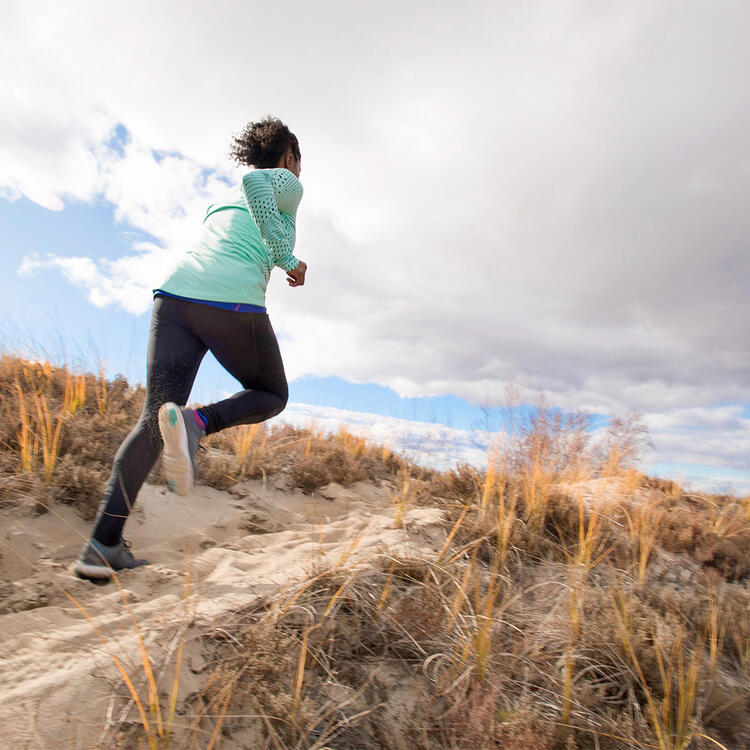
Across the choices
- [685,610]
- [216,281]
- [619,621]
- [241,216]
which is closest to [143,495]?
[216,281]

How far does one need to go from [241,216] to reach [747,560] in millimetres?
3985

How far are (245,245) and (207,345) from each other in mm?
526

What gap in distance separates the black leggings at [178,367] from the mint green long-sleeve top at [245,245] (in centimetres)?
9

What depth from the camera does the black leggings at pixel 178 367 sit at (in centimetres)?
210

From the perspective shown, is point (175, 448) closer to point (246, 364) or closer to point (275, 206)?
point (246, 364)

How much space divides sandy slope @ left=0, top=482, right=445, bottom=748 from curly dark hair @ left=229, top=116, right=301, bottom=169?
221cm

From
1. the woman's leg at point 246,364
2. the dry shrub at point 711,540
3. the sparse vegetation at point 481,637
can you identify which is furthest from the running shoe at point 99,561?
the dry shrub at point 711,540

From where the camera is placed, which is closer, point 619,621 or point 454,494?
point 619,621

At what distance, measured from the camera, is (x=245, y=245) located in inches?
90.2

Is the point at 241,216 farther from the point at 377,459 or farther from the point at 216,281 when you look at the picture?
the point at 377,459

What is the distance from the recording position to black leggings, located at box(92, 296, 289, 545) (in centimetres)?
210

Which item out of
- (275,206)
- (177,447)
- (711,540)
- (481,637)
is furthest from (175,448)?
(711,540)

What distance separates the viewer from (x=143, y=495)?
10.4 feet

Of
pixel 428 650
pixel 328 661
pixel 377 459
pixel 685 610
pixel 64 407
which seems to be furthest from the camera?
pixel 377 459
